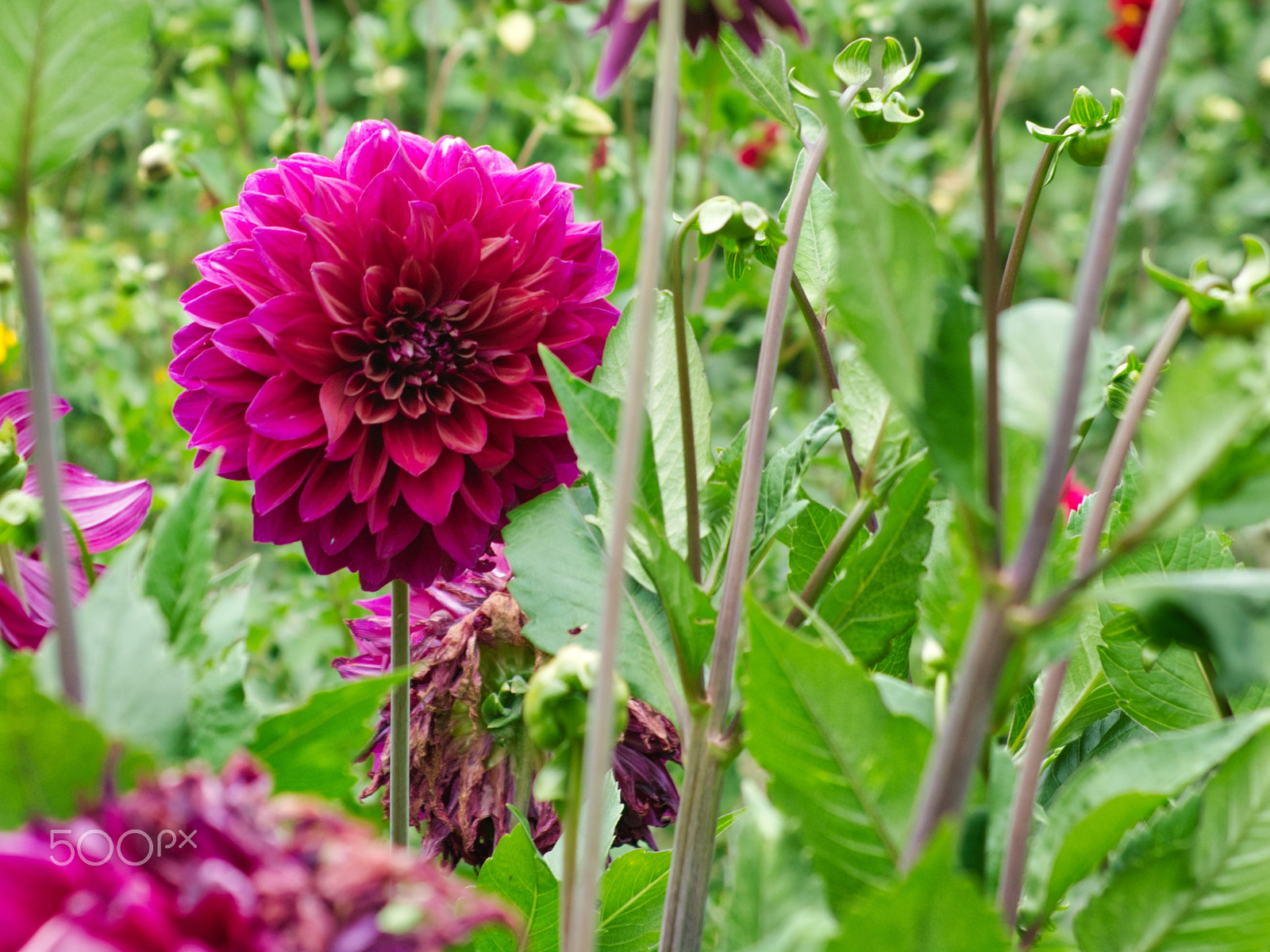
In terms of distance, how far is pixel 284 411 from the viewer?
317 mm

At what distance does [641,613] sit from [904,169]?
2.93ft

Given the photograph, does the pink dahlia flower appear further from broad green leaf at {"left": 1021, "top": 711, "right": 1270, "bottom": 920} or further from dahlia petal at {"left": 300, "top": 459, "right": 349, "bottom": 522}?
broad green leaf at {"left": 1021, "top": 711, "right": 1270, "bottom": 920}

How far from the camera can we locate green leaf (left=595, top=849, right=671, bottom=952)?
11.8 inches

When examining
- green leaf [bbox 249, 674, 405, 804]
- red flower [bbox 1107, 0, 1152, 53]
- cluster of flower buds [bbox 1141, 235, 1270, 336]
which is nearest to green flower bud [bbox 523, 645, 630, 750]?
green leaf [bbox 249, 674, 405, 804]

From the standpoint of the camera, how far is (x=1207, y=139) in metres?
1.37

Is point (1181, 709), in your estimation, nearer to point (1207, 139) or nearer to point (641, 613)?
point (641, 613)

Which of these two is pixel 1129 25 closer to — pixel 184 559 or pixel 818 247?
pixel 818 247

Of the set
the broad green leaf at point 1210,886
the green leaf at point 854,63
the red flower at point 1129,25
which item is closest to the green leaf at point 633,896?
the broad green leaf at point 1210,886

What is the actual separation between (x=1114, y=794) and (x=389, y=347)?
0.75 feet

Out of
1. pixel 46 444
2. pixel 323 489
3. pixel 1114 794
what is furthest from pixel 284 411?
pixel 1114 794

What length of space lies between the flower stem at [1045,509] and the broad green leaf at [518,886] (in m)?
0.14

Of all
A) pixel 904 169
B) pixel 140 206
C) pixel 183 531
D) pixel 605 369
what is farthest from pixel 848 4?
pixel 140 206

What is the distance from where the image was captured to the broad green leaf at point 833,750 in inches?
8.3

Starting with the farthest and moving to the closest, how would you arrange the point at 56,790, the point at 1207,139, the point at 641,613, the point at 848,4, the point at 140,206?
the point at 140,206
the point at 1207,139
the point at 848,4
the point at 641,613
the point at 56,790
